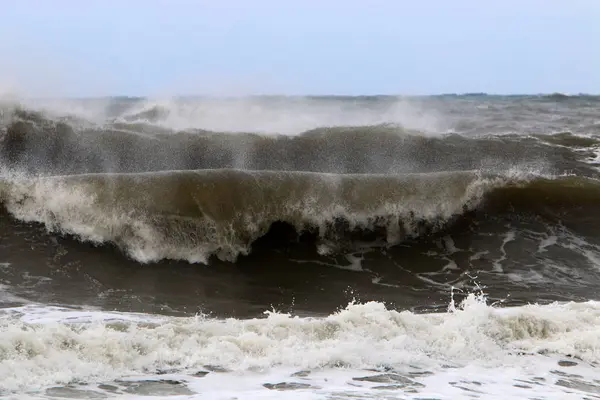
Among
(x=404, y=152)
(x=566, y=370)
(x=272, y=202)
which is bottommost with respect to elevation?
(x=566, y=370)

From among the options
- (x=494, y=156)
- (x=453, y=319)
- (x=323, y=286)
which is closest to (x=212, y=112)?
(x=494, y=156)

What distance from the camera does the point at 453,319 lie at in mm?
6785

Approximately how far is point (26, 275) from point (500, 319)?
521cm

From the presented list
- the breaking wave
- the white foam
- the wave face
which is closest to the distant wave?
the wave face

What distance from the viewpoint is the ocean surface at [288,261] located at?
552 centimetres

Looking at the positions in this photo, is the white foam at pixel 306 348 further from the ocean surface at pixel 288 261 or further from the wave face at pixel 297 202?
the wave face at pixel 297 202

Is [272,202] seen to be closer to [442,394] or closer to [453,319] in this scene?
[453,319]

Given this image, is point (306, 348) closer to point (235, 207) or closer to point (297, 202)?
point (235, 207)

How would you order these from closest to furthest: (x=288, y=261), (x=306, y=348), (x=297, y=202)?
(x=306, y=348) < (x=288, y=261) < (x=297, y=202)

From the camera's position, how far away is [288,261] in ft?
31.8

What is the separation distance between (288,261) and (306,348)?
149 inches

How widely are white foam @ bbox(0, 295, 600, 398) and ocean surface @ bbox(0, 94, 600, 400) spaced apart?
0.06ft

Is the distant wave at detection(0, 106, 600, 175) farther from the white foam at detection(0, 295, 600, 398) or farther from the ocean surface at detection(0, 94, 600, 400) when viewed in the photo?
the white foam at detection(0, 295, 600, 398)

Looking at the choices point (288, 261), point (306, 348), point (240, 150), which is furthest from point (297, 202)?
point (306, 348)
